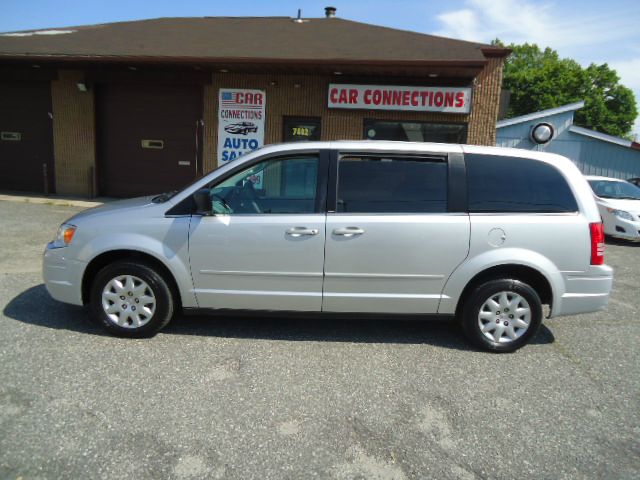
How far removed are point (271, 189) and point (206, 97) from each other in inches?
345

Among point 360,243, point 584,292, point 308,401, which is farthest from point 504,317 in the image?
point 308,401

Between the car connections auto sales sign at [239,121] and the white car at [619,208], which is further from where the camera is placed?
the car connections auto sales sign at [239,121]

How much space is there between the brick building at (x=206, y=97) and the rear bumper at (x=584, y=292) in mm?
6876

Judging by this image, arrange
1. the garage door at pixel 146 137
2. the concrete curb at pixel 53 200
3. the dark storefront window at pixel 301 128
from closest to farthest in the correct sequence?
the concrete curb at pixel 53 200, the dark storefront window at pixel 301 128, the garage door at pixel 146 137

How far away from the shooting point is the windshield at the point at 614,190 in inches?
416

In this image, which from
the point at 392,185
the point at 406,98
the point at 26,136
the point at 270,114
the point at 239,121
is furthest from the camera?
the point at 26,136

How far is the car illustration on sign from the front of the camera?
11.6 meters

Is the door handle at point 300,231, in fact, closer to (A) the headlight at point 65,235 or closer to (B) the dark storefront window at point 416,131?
(A) the headlight at point 65,235

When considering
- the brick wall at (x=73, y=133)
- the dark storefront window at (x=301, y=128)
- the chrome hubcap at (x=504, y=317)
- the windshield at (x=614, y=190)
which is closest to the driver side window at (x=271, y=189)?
the chrome hubcap at (x=504, y=317)

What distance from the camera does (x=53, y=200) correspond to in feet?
38.4

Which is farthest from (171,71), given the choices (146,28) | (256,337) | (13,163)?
(256,337)

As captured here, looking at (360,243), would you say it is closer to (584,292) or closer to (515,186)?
(515,186)

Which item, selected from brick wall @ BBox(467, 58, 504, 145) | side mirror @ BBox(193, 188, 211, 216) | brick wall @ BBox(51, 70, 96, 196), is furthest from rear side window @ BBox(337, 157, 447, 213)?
brick wall @ BBox(51, 70, 96, 196)

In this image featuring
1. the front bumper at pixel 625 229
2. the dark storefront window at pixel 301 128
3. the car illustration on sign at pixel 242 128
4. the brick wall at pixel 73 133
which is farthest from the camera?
the brick wall at pixel 73 133
